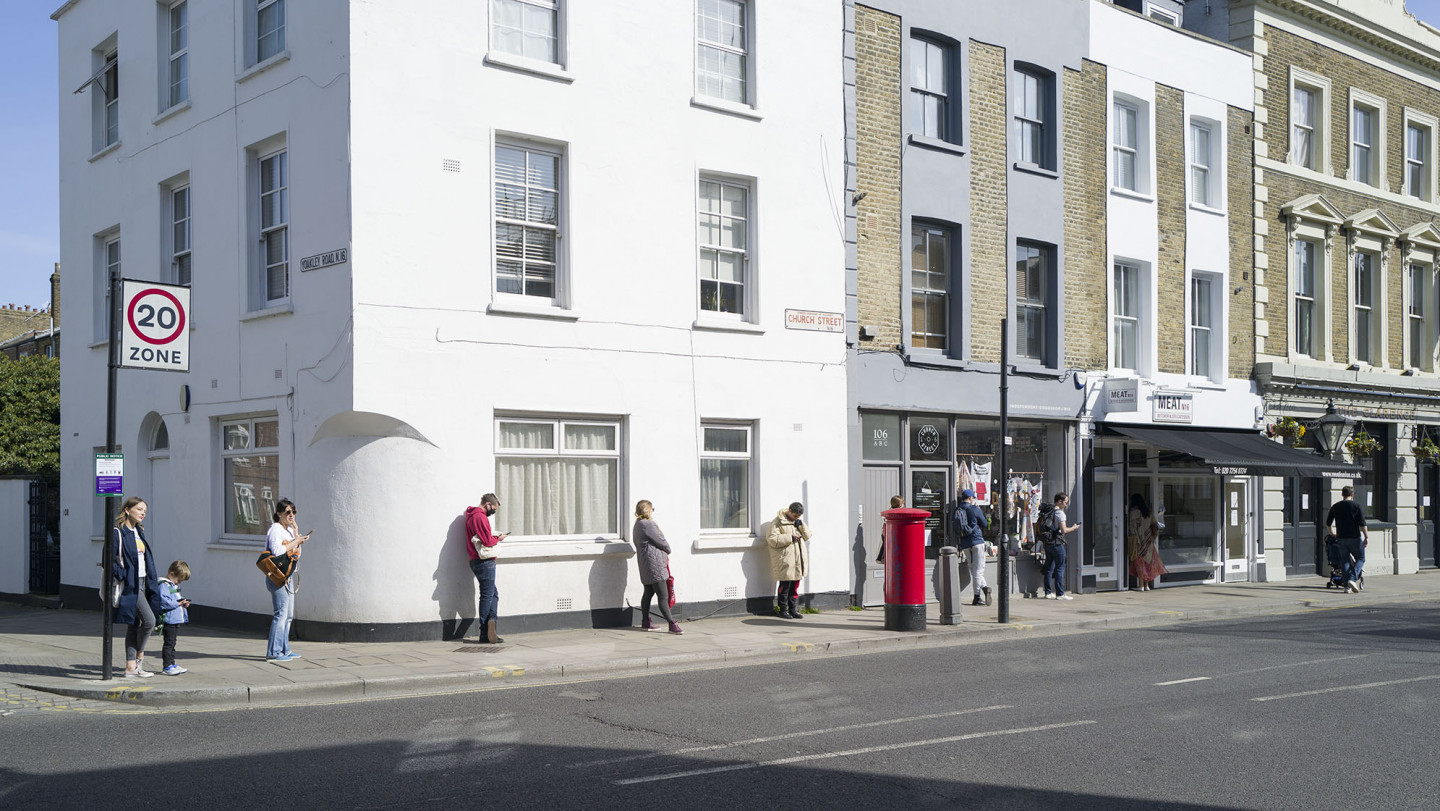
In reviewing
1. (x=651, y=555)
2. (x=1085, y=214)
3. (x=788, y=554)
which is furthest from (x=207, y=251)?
(x=1085, y=214)

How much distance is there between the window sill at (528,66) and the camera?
49.5 ft

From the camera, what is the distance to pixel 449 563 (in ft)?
47.7

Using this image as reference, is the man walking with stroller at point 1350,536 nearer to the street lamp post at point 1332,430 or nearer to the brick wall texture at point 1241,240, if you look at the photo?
the street lamp post at point 1332,430

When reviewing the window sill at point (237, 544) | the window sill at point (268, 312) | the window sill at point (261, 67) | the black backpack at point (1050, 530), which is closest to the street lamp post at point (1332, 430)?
the black backpack at point (1050, 530)

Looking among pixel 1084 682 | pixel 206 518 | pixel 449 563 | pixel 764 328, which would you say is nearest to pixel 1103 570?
pixel 764 328

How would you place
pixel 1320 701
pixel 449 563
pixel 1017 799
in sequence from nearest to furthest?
pixel 1017 799 < pixel 1320 701 < pixel 449 563

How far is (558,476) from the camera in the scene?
15.8m

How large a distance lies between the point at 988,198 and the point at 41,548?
684 inches

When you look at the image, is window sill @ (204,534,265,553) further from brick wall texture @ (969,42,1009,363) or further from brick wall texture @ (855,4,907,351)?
brick wall texture @ (969,42,1009,363)

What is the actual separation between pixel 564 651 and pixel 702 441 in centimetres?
440

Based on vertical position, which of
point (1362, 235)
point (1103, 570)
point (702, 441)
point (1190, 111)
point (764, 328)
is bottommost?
point (1103, 570)

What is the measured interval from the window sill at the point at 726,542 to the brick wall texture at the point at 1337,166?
13.7m

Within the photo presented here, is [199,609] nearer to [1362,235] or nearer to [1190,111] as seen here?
[1190,111]

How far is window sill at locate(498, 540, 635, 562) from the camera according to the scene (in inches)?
591
